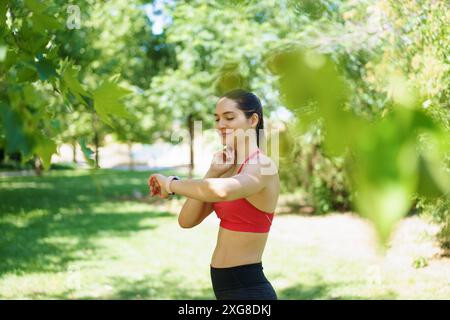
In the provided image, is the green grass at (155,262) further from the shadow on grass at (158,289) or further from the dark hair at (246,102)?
the dark hair at (246,102)

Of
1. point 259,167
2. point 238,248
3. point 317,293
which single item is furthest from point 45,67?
Result: point 317,293

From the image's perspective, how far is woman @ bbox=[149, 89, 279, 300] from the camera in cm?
204

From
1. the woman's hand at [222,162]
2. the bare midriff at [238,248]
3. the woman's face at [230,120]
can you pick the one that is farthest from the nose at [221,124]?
the bare midriff at [238,248]

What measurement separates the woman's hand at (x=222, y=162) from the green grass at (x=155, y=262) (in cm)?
328

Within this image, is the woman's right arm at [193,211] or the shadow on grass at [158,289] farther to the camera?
the shadow on grass at [158,289]

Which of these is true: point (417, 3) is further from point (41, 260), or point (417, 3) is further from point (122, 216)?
point (122, 216)

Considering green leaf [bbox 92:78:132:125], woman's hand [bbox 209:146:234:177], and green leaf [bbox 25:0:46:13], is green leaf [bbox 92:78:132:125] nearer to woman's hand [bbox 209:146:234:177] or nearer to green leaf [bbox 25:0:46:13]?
green leaf [bbox 25:0:46:13]

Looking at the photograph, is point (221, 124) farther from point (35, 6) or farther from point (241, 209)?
point (35, 6)

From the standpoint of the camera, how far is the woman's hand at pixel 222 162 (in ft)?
7.33

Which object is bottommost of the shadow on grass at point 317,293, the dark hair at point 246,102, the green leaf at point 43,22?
the shadow on grass at point 317,293

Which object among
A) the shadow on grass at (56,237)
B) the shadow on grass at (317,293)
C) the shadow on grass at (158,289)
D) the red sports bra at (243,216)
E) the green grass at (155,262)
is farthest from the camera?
the shadow on grass at (56,237)
